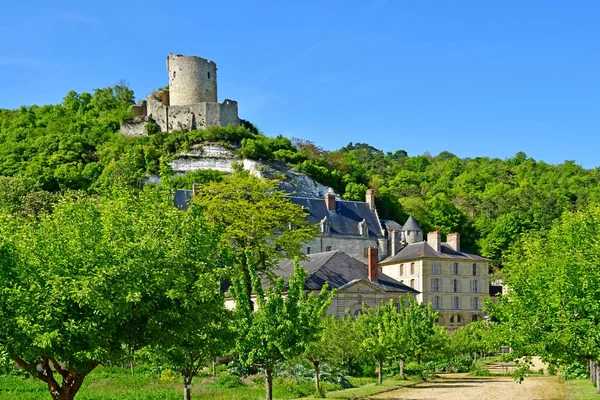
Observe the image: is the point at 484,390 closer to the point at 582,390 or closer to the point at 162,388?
the point at 582,390

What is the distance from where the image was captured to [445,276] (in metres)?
63.2

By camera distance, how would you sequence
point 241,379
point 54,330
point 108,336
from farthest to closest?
point 241,379 < point 108,336 < point 54,330

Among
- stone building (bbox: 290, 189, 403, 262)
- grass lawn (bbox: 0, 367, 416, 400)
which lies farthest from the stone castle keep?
grass lawn (bbox: 0, 367, 416, 400)

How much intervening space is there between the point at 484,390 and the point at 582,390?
365cm

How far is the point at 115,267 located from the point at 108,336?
156 cm

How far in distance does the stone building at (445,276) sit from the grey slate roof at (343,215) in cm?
532

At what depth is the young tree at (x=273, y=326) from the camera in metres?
22.0

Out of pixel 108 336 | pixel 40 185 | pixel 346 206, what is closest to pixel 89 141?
pixel 40 185

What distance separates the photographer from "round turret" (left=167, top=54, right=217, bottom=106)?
9450cm

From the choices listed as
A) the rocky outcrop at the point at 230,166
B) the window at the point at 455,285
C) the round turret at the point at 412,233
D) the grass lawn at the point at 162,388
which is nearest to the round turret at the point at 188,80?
the rocky outcrop at the point at 230,166

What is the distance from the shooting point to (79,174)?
82250 mm

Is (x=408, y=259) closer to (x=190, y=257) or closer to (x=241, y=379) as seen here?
(x=241, y=379)

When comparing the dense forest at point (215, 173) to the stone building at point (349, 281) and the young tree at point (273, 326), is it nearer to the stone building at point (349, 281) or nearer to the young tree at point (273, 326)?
the stone building at point (349, 281)

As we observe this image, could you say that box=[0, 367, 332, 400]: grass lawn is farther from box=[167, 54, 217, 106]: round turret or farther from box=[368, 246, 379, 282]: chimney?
box=[167, 54, 217, 106]: round turret
